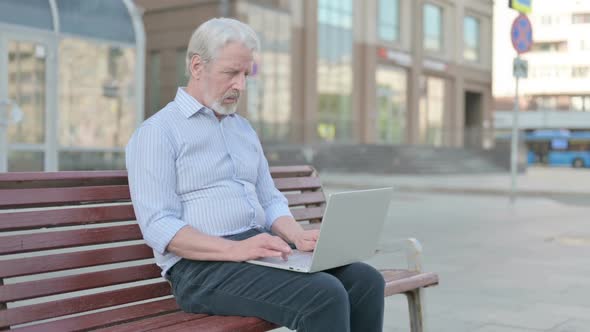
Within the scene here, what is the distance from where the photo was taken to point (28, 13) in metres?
13.2

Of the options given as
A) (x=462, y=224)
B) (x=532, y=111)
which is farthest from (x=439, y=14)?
(x=462, y=224)

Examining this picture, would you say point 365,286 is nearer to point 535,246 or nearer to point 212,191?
point 212,191

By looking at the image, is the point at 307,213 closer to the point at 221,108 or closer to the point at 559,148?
the point at 221,108

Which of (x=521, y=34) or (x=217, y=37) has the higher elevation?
(x=521, y=34)

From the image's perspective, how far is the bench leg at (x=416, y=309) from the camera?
12.6ft

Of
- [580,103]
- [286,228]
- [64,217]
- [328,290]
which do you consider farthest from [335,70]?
[580,103]

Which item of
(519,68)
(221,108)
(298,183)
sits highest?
(519,68)

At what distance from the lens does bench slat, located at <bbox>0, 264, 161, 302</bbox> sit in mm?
2713

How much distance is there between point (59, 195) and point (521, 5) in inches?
535

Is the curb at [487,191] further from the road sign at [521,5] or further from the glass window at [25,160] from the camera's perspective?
the glass window at [25,160]

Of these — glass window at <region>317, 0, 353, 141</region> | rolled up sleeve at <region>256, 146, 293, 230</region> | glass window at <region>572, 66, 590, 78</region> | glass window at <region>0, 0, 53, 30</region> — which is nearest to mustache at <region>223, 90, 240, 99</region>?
rolled up sleeve at <region>256, 146, 293, 230</region>

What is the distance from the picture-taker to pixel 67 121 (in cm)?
1488

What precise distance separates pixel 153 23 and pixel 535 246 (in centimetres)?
3093

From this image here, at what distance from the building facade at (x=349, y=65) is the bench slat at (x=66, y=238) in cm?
2788
